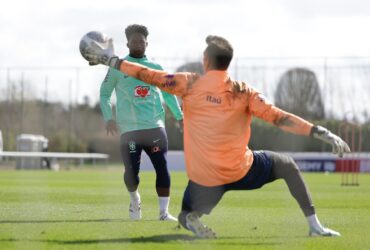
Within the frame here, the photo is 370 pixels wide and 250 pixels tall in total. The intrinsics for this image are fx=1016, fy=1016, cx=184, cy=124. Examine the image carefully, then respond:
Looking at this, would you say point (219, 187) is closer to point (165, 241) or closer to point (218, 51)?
point (165, 241)

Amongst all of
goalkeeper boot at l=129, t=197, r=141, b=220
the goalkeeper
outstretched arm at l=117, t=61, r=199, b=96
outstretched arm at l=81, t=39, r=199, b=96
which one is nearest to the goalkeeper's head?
goalkeeper boot at l=129, t=197, r=141, b=220

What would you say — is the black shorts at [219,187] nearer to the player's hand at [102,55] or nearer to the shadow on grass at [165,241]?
the shadow on grass at [165,241]

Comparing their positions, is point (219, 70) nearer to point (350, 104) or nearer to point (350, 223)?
point (350, 223)

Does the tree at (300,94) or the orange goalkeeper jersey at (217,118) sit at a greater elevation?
the orange goalkeeper jersey at (217,118)

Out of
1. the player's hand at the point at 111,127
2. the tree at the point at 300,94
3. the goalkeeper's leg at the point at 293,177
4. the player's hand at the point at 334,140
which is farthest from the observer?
the tree at the point at 300,94

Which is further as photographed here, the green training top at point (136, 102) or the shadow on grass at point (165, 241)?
the green training top at point (136, 102)

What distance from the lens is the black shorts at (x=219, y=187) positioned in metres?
8.48

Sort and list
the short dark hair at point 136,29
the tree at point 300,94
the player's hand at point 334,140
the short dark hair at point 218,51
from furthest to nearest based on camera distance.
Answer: the tree at point 300,94
the short dark hair at point 136,29
the short dark hair at point 218,51
the player's hand at point 334,140

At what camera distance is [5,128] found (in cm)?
4984

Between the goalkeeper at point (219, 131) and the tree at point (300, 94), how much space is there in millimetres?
35384

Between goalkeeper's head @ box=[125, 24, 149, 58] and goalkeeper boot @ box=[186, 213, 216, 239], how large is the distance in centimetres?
277

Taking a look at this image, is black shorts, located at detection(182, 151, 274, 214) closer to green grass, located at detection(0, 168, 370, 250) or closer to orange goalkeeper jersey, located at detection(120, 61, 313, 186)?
orange goalkeeper jersey, located at detection(120, 61, 313, 186)

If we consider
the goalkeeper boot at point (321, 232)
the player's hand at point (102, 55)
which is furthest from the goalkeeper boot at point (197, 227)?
the player's hand at point (102, 55)

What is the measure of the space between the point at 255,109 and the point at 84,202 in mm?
6716
